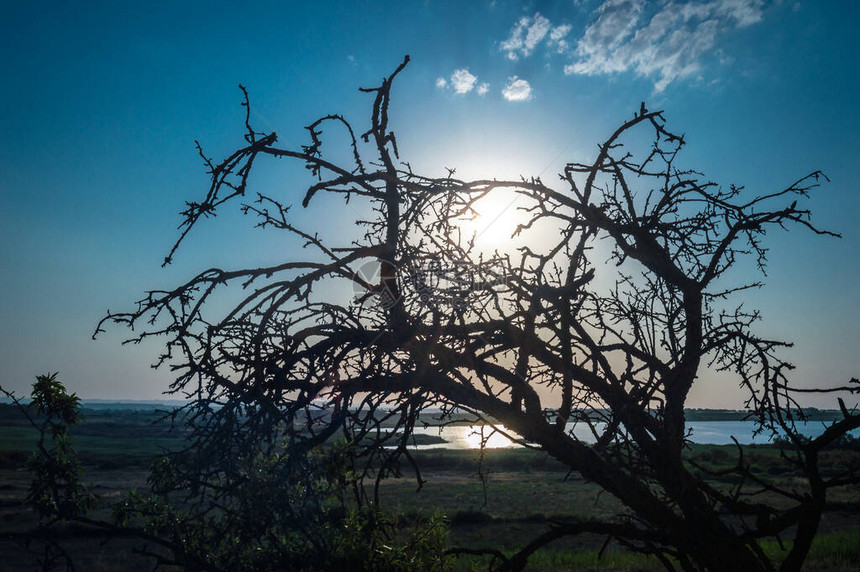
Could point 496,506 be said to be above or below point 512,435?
below

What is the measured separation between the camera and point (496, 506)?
29469 mm

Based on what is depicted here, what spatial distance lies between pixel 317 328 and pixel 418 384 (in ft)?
2.23

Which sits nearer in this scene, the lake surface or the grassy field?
the lake surface

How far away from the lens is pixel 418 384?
310cm

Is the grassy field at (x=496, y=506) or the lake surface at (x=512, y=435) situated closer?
the lake surface at (x=512, y=435)

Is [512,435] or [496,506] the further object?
[496,506]

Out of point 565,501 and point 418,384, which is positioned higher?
point 418,384

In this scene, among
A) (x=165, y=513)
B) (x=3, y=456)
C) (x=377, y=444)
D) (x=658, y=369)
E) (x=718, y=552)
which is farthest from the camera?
(x=3, y=456)

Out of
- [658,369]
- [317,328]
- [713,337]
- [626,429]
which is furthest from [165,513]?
[713,337]

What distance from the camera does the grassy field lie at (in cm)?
1515

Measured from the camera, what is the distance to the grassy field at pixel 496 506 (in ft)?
49.7

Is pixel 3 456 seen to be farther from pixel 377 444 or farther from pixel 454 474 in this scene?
pixel 377 444

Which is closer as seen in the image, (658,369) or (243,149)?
(243,149)

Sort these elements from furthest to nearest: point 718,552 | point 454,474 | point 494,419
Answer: point 454,474
point 494,419
point 718,552
